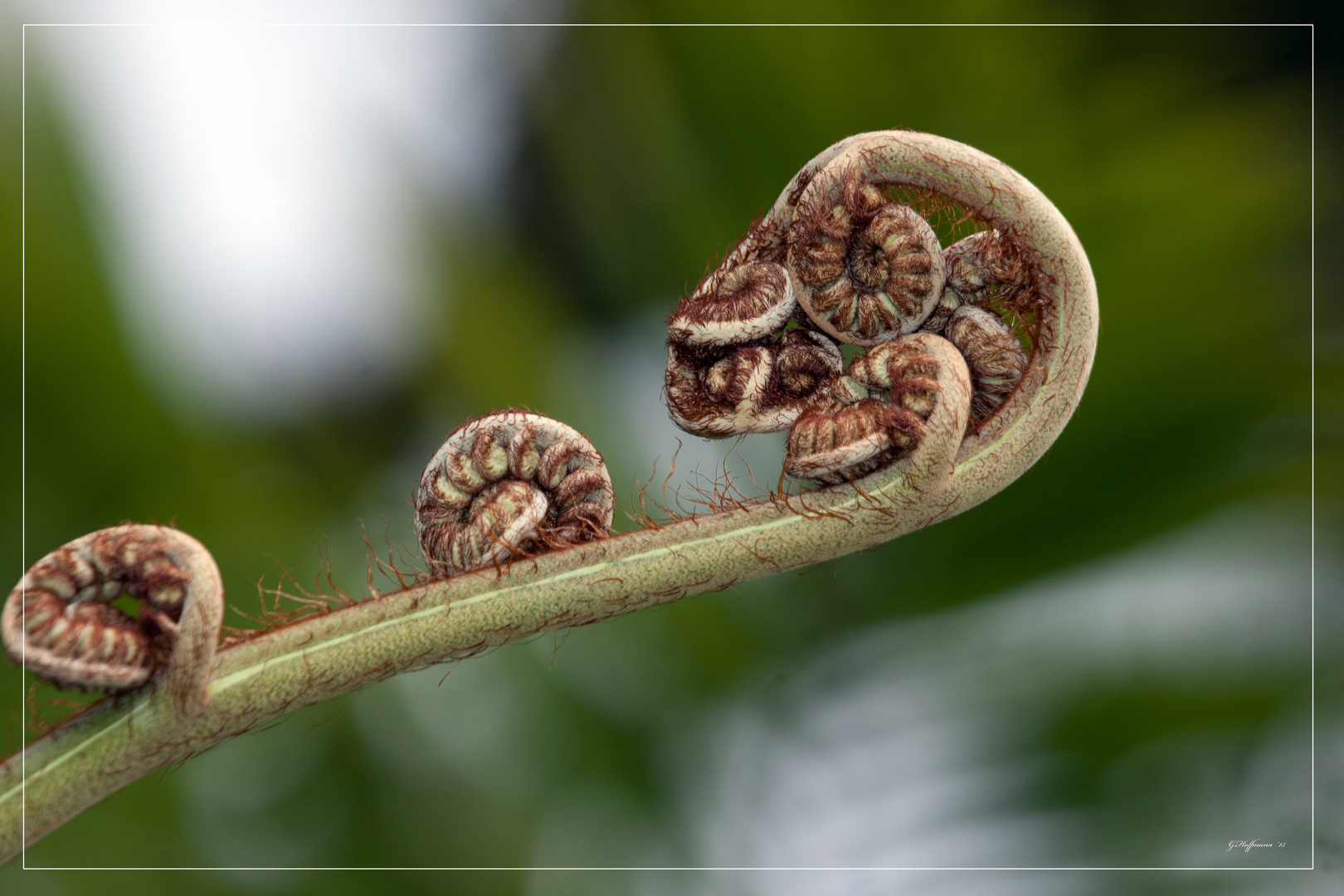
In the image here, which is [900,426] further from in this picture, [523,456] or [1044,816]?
[1044,816]

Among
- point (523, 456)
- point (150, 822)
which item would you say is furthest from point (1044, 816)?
point (150, 822)

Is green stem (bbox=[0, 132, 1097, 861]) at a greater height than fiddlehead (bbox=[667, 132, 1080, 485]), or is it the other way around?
fiddlehead (bbox=[667, 132, 1080, 485])

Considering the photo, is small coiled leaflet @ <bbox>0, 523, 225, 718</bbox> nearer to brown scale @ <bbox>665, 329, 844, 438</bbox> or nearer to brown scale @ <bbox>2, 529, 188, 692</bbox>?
brown scale @ <bbox>2, 529, 188, 692</bbox>

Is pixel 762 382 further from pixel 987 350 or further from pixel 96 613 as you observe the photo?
pixel 96 613

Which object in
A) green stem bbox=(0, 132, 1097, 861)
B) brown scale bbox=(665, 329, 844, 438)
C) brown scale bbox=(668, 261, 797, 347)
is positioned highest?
brown scale bbox=(668, 261, 797, 347)

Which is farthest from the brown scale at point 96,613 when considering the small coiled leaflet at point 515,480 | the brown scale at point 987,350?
the brown scale at point 987,350

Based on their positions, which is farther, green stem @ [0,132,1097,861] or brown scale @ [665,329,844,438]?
brown scale @ [665,329,844,438]

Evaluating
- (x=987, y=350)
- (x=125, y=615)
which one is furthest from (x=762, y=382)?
(x=125, y=615)

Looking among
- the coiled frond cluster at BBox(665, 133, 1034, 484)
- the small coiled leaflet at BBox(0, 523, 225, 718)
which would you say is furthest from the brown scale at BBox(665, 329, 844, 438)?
the small coiled leaflet at BBox(0, 523, 225, 718)
